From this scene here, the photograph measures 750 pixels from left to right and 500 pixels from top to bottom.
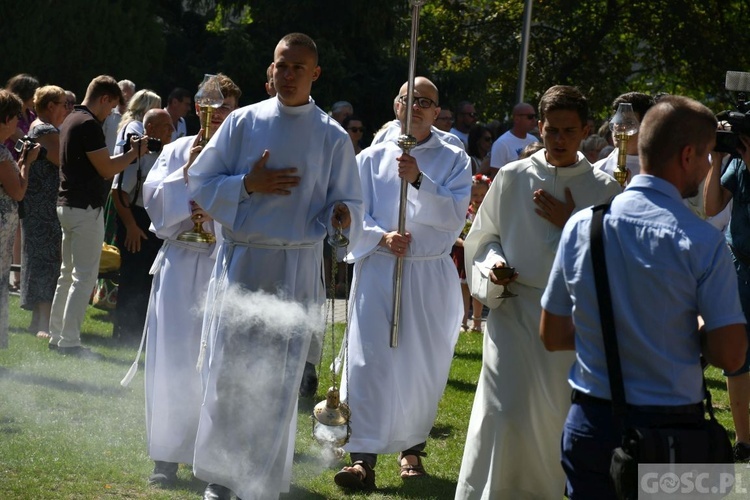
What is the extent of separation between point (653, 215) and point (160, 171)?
4058 millimetres

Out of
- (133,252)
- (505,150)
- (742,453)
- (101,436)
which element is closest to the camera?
(742,453)

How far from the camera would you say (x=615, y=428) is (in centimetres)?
374

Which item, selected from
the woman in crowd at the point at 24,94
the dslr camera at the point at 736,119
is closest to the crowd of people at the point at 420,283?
the dslr camera at the point at 736,119

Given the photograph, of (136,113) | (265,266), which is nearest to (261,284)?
(265,266)

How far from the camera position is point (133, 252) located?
10562 millimetres

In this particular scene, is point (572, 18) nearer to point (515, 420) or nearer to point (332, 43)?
point (332, 43)

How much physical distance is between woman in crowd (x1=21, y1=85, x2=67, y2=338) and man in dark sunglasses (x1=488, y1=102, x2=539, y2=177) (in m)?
5.13

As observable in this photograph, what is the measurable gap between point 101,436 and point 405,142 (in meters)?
2.73

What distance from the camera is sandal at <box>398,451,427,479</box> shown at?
7066mm

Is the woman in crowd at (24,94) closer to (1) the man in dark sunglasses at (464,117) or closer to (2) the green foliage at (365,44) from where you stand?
(1) the man in dark sunglasses at (464,117)

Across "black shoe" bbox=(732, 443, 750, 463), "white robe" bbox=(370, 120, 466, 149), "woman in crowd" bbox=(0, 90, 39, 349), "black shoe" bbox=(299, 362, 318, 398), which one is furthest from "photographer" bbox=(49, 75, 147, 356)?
"black shoe" bbox=(732, 443, 750, 463)

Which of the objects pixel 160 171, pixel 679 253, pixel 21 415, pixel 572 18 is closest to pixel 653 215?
pixel 679 253

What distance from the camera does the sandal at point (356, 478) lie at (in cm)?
663

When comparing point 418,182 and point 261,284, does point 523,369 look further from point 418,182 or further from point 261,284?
point 418,182
